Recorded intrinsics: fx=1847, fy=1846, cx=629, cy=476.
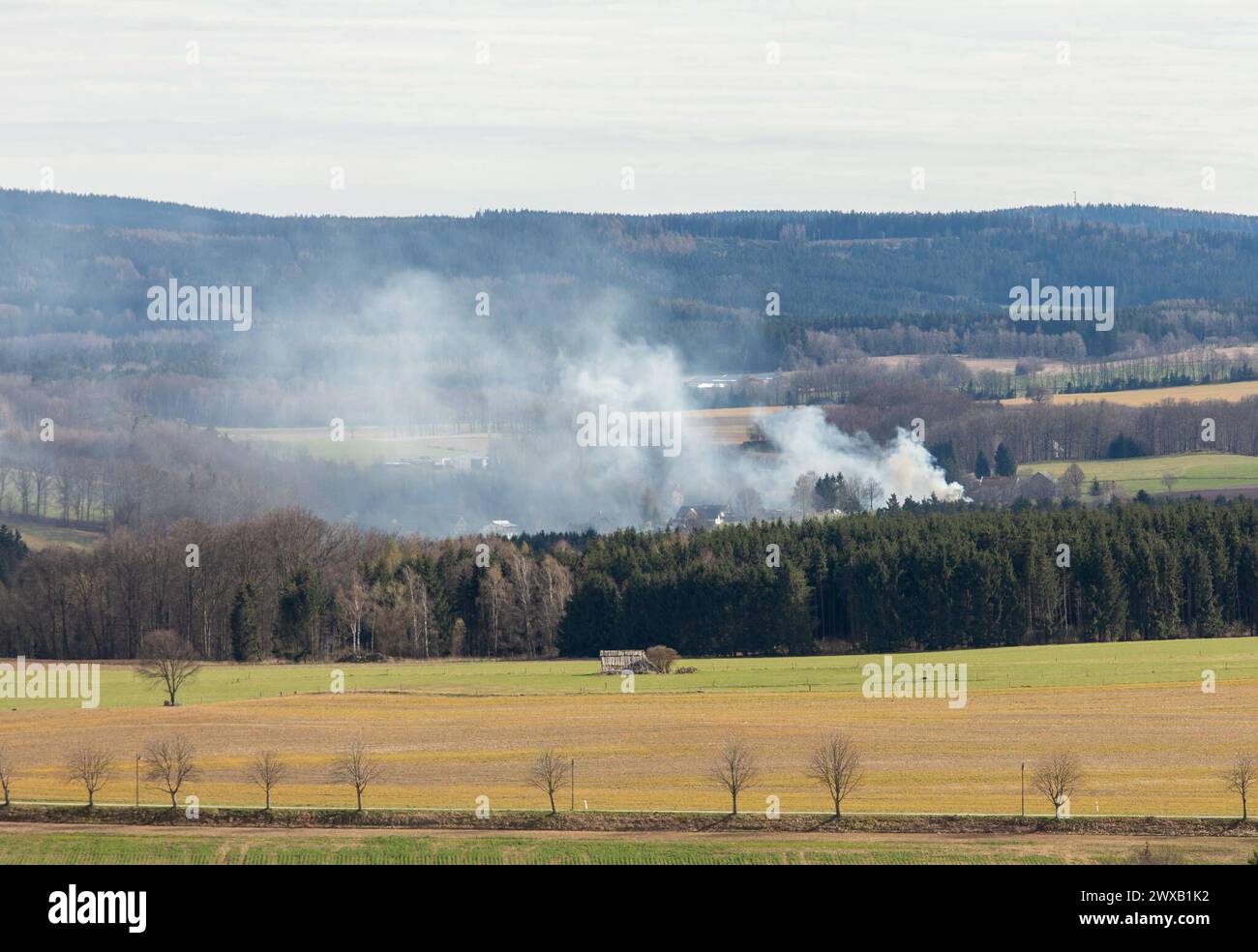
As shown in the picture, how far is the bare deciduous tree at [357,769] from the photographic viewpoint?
219ft

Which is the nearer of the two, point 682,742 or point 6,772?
point 6,772

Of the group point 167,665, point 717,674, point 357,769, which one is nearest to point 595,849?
point 357,769

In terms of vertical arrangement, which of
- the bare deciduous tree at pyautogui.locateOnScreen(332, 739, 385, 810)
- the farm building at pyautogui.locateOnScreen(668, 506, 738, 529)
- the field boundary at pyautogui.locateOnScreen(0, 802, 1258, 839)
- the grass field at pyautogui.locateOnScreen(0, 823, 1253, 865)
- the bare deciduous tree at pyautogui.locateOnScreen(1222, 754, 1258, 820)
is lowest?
the grass field at pyautogui.locateOnScreen(0, 823, 1253, 865)

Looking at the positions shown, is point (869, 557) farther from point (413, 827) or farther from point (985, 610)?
point (413, 827)

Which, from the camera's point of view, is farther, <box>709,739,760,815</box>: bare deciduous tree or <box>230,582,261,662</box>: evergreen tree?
<box>230,582,261,662</box>: evergreen tree

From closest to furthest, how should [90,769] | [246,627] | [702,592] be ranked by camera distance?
1. [90,769]
2. [702,592]
3. [246,627]

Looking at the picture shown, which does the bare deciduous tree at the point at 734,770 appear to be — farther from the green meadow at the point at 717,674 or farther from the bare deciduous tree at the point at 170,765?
the green meadow at the point at 717,674

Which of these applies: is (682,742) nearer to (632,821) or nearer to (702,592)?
(632,821)

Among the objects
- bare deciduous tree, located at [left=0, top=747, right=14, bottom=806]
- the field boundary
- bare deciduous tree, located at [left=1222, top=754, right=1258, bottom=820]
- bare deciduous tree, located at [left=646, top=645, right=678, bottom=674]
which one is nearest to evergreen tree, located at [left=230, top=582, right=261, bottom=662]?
bare deciduous tree, located at [left=646, top=645, right=678, bottom=674]

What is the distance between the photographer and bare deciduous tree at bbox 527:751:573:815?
65.4m

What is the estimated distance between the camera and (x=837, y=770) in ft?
207

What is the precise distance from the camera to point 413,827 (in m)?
62.2

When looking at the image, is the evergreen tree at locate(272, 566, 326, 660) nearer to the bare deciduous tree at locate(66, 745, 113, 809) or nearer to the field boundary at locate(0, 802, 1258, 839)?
the bare deciduous tree at locate(66, 745, 113, 809)

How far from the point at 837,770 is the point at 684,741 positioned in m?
15.2
